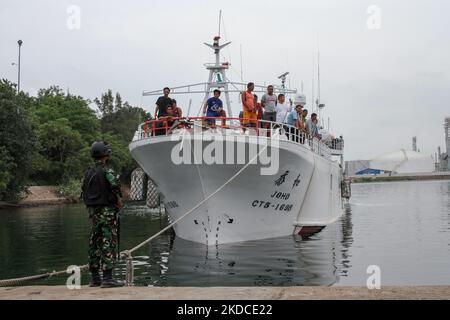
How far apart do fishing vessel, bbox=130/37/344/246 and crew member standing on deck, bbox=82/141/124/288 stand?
8.10 meters

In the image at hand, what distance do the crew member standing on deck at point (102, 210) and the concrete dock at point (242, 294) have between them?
0.76 meters

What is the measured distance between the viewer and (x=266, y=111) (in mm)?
19766

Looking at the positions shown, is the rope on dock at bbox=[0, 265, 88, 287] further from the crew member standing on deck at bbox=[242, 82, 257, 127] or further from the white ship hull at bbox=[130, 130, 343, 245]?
the crew member standing on deck at bbox=[242, 82, 257, 127]

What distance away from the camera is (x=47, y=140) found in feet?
228

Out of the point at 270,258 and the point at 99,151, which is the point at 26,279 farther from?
the point at 270,258

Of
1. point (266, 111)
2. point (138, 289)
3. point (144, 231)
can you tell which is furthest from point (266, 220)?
point (138, 289)

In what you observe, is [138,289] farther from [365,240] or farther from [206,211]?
[365,240]

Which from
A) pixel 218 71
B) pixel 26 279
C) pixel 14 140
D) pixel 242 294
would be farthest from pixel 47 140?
pixel 242 294

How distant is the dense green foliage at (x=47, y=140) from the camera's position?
51434mm

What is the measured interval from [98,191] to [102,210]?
290 mm

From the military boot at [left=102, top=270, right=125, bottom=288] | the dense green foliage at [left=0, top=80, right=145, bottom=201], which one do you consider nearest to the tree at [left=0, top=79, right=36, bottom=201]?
the dense green foliage at [left=0, top=80, right=145, bottom=201]

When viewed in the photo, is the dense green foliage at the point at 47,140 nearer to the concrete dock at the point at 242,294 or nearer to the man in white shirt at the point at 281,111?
the man in white shirt at the point at 281,111
